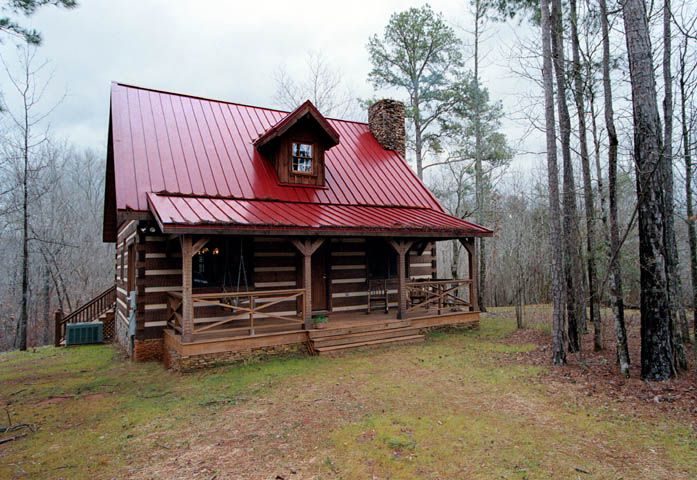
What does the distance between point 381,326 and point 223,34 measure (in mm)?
21842

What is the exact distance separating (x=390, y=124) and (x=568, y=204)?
26.2 feet

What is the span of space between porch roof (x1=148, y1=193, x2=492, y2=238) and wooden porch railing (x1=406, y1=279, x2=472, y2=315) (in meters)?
1.42

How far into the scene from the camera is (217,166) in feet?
35.2

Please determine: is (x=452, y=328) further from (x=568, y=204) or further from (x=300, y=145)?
(x=300, y=145)

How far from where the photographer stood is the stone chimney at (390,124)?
15055 mm

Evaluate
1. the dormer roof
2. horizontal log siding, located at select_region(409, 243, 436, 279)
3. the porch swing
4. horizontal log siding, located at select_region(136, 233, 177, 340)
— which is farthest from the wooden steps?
the dormer roof

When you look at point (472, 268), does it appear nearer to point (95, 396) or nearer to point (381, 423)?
point (381, 423)

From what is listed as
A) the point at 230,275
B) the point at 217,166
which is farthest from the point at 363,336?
the point at 217,166

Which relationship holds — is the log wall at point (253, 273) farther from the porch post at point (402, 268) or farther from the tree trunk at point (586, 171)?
the tree trunk at point (586, 171)

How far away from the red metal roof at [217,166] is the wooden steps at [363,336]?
2517 mm

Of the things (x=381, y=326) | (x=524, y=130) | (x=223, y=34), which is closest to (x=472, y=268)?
(x=381, y=326)

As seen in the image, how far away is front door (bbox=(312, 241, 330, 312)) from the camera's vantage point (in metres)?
11.3

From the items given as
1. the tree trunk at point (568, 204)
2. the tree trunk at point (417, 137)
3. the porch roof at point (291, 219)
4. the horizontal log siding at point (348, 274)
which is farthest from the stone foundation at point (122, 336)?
the tree trunk at point (417, 137)

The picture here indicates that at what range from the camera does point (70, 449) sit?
495cm
